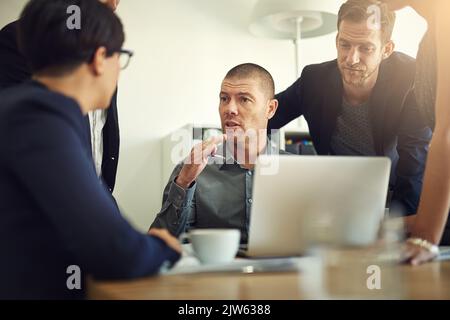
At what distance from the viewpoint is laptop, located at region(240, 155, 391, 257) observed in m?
0.98

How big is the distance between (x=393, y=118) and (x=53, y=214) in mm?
1444

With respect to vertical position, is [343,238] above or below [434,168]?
below

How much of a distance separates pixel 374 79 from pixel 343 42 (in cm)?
18

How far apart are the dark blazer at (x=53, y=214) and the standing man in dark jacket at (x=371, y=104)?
4.15ft

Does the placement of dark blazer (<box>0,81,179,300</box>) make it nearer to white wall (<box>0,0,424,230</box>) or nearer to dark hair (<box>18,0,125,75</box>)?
→ dark hair (<box>18,0,125,75</box>)

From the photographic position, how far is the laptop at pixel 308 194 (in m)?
0.98

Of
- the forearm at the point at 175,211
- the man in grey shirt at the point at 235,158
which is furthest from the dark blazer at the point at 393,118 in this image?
the forearm at the point at 175,211

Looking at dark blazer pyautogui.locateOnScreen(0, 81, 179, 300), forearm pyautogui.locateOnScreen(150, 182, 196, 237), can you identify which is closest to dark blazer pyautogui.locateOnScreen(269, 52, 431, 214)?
forearm pyautogui.locateOnScreen(150, 182, 196, 237)

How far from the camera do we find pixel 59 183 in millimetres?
722

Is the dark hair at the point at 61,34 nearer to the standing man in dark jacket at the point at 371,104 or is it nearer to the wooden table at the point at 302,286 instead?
the wooden table at the point at 302,286

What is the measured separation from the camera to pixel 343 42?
6.19ft

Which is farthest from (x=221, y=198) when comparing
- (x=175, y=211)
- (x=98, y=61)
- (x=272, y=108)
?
(x=98, y=61)

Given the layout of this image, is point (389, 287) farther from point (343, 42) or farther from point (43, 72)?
point (343, 42)
